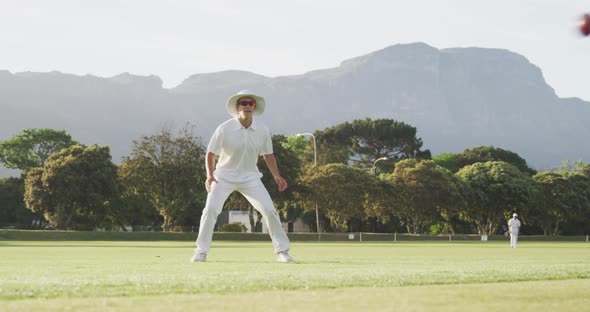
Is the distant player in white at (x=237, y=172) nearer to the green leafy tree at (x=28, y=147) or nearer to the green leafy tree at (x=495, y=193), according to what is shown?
the green leafy tree at (x=495, y=193)

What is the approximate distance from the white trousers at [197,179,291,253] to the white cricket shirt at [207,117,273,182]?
125mm

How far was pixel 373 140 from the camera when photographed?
10856 centimetres

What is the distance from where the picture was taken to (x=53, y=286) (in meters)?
6.82

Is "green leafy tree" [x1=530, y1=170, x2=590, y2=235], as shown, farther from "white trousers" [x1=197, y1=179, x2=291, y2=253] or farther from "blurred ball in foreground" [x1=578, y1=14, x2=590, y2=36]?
"blurred ball in foreground" [x1=578, y1=14, x2=590, y2=36]

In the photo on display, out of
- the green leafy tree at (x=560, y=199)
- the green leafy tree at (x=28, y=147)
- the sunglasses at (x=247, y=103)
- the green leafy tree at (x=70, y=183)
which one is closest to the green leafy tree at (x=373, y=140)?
the green leafy tree at (x=560, y=199)

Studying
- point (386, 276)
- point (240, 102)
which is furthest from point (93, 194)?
point (386, 276)

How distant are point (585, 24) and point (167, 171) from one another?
63754 mm

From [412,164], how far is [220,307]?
2751 inches

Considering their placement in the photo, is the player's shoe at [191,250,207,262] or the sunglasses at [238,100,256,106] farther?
the sunglasses at [238,100,256,106]

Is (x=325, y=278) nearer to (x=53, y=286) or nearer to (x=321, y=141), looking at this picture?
(x=53, y=286)

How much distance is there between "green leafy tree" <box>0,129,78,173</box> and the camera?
309ft

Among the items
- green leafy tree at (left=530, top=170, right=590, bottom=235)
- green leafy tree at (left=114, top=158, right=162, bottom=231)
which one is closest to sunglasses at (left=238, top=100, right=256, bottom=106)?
green leafy tree at (left=114, top=158, right=162, bottom=231)

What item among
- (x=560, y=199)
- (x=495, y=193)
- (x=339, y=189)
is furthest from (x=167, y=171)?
(x=560, y=199)

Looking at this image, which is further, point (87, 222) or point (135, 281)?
point (87, 222)
